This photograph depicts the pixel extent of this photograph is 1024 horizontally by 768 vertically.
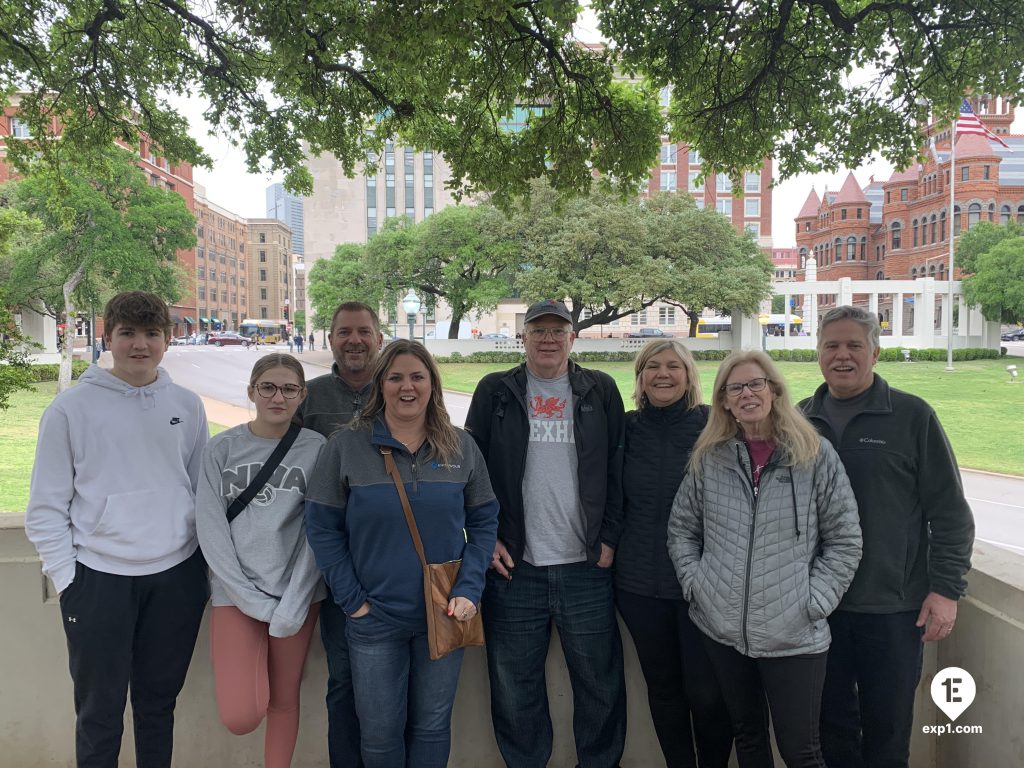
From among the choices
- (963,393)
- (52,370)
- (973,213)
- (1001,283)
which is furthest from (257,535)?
(973,213)

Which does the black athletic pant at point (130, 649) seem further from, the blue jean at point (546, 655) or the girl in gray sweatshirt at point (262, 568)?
the blue jean at point (546, 655)

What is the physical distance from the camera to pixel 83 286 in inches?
1031

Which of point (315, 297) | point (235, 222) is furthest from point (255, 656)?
point (235, 222)

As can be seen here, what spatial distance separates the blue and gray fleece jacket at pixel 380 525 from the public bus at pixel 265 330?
67.8 metres

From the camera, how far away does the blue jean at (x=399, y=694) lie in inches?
92.8

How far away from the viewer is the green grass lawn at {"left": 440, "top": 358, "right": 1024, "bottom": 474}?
1677cm

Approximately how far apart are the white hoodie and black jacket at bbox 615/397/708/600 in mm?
1645

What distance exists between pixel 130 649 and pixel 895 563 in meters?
2.74

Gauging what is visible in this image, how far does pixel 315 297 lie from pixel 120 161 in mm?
15623

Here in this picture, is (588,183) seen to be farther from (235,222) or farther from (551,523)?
(235,222)

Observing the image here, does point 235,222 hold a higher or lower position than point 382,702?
higher

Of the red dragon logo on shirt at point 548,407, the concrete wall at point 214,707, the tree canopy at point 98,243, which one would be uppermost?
the tree canopy at point 98,243

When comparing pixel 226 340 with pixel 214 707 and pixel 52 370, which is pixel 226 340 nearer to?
pixel 52 370
